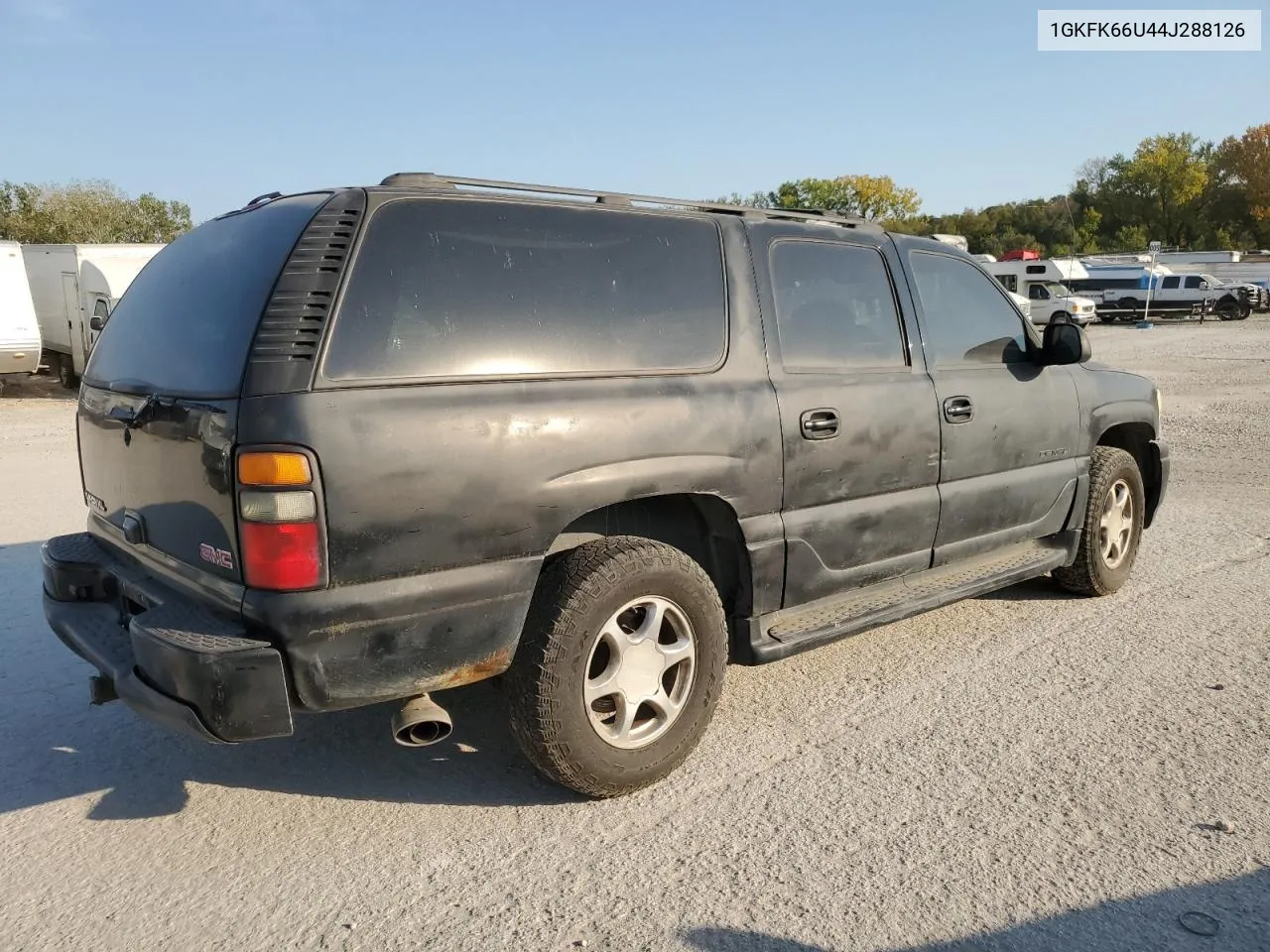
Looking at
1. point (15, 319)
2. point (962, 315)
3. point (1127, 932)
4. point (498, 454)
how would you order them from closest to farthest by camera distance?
point (1127, 932) < point (498, 454) < point (962, 315) < point (15, 319)

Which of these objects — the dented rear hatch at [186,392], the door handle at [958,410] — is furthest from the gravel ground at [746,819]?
the door handle at [958,410]

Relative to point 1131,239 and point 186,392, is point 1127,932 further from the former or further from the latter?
point 1131,239

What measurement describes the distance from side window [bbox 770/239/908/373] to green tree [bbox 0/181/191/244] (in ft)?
118

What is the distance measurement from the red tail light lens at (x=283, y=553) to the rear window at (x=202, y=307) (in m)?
0.40

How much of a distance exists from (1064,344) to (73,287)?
1789 centimetres

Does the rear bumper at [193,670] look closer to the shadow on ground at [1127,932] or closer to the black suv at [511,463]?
the black suv at [511,463]

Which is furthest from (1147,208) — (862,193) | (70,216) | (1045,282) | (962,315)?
(962,315)

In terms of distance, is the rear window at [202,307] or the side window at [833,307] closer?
the rear window at [202,307]

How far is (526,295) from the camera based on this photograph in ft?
10.2

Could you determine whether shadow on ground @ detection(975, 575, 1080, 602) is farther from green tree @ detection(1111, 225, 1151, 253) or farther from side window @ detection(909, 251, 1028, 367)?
green tree @ detection(1111, 225, 1151, 253)

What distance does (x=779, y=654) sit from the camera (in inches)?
146

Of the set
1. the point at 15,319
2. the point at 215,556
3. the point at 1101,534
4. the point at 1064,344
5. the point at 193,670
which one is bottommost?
the point at 1101,534

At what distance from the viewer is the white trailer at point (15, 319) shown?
634 inches

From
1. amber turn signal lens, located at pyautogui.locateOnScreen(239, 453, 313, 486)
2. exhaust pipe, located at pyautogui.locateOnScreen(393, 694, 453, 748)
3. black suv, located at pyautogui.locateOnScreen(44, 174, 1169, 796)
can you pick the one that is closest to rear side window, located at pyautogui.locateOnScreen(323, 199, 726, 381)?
black suv, located at pyautogui.locateOnScreen(44, 174, 1169, 796)
